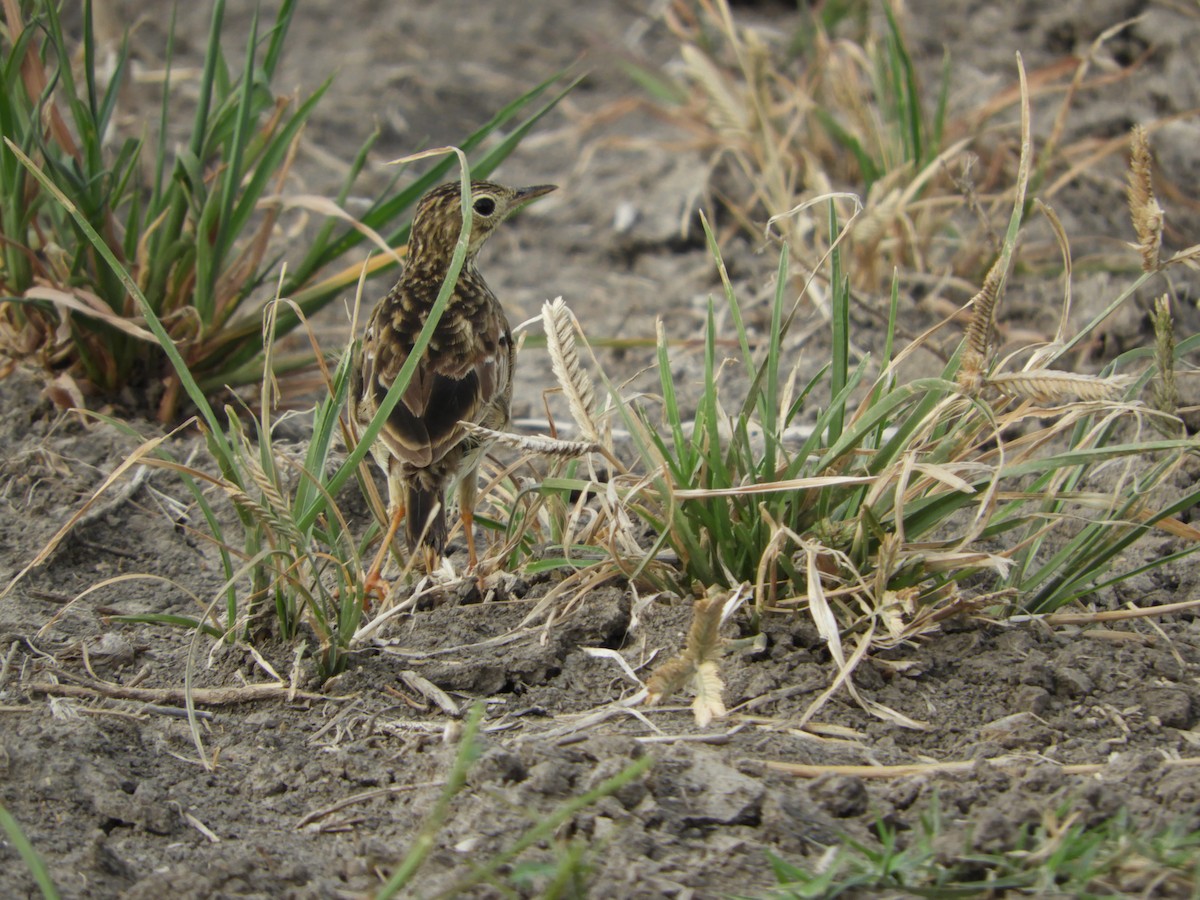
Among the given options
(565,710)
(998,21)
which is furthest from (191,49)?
(565,710)

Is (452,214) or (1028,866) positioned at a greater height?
(452,214)

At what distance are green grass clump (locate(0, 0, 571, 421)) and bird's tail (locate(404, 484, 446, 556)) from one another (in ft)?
3.16

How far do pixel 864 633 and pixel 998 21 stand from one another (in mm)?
6205

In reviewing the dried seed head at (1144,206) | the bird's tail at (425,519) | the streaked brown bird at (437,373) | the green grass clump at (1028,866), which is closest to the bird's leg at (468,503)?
the streaked brown bird at (437,373)

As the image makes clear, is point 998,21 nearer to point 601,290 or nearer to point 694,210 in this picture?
point 694,210

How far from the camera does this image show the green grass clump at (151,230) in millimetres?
4500

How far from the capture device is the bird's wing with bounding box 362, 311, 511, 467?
12.9 feet

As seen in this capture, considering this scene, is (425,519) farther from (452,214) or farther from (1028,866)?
(1028,866)

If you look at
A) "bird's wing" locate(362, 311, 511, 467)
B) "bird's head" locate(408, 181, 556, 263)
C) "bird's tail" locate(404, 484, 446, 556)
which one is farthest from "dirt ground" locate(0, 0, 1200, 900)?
"bird's head" locate(408, 181, 556, 263)

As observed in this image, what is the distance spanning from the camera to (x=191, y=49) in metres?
8.86

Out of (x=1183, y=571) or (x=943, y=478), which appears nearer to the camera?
(x=943, y=478)

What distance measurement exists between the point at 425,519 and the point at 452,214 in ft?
4.51

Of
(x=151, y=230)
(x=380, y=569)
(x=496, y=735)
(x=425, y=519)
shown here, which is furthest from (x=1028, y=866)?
(x=151, y=230)

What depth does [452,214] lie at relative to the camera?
190 inches
